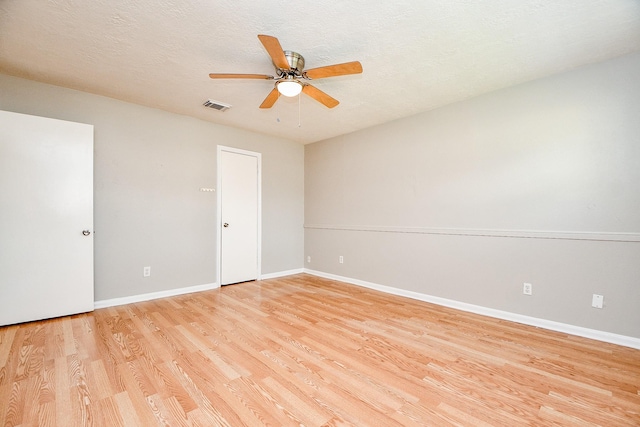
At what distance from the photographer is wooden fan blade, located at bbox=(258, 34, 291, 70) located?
5.72 ft

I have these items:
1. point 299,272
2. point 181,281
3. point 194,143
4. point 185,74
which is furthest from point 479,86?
point 181,281

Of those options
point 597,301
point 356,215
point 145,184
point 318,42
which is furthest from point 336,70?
point 597,301

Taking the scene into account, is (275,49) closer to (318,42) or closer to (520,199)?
(318,42)

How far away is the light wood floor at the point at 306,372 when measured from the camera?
154cm

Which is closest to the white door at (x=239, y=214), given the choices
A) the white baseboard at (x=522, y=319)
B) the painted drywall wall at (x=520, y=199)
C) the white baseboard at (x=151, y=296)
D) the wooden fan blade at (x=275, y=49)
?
the white baseboard at (x=151, y=296)

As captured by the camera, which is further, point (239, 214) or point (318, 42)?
point (239, 214)

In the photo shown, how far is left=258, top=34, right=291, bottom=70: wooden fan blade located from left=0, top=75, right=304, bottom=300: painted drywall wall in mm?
2095

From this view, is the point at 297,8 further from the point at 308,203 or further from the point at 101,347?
the point at 308,203

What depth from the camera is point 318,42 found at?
2227 millimetres

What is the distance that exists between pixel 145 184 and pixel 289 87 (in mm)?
2490

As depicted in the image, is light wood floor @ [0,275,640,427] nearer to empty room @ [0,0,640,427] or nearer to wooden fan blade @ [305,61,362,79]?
empty room @ [0,0,640,427]

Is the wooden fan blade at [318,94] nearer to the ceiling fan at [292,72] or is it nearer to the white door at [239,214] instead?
the ceiling fan at [292,72]

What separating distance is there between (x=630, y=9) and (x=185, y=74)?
3552 mm

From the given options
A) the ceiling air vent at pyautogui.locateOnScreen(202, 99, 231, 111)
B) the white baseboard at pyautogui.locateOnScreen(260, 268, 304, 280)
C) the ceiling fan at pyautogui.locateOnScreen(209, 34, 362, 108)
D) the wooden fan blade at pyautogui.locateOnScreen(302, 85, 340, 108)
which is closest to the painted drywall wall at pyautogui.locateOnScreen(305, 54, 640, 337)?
the white baseboard at pyautogui.locateOnScreen(260, 268, 304, 280)
